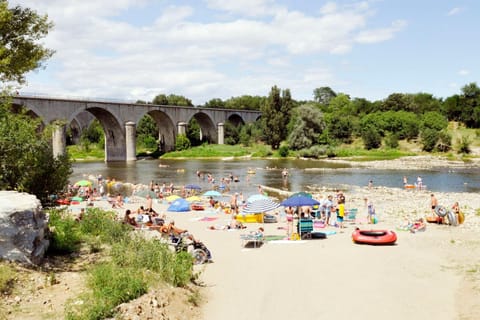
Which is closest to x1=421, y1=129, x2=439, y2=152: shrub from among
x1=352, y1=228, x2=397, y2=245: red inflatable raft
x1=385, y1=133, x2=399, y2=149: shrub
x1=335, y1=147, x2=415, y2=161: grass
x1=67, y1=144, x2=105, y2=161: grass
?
x1=335, y1=147, x2=415, y2=161: grass

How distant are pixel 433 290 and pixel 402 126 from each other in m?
66.4

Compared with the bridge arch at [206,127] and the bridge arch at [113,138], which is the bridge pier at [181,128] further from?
the bridge arch at [113,138]

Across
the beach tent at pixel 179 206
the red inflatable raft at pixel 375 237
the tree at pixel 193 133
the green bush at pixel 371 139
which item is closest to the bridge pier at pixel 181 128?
the tree at pixel 193 133

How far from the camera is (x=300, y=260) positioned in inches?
508

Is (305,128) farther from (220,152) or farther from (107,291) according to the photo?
(107,291)

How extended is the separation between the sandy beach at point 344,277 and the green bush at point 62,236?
133 inches

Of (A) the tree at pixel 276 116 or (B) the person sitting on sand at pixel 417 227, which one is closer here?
(B) the person sitting on sand at pixel 417 227

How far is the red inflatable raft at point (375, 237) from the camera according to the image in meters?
14.6

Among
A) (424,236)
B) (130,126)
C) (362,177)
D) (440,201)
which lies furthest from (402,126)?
(424,236)

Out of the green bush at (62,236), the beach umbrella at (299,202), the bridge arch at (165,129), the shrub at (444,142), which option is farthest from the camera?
the bridge arch at (165,129)

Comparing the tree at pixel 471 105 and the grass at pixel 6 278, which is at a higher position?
the tree at pixel 471 105

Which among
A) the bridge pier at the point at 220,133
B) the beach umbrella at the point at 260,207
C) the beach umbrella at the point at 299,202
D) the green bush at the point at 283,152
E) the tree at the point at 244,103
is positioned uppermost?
the tree at the point at 244,103

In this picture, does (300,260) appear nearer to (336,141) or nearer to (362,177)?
(362,177)

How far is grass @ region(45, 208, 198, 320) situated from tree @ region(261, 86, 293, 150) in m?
59.9
